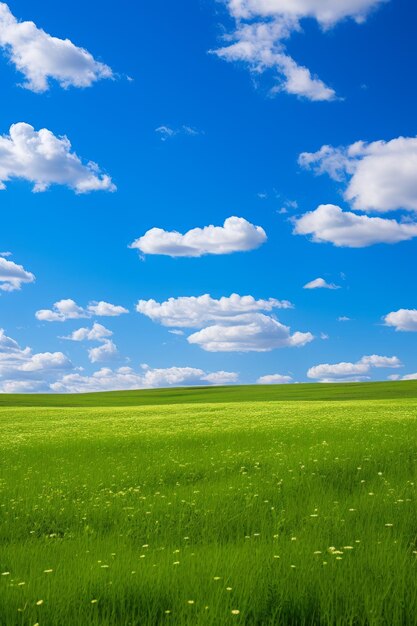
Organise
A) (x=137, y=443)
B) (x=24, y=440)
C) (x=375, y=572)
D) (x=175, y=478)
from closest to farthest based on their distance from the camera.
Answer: (x=375, y=572) < (x=175, y=478) < (x=137, y=443) < (x=24, y=440)

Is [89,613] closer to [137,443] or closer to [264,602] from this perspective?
[264,602]

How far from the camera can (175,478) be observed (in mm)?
16766

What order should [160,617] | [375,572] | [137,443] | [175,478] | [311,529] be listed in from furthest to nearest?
[137,443] < [175,478] < [311,529] < [375,572] < [160,617]

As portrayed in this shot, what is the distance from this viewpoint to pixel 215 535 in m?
10.8

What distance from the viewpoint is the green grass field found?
6.79 metres

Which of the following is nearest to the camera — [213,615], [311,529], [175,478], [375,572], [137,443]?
[213,615]

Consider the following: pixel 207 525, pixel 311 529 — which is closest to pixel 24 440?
pixel 207 525

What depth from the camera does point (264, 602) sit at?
682cm

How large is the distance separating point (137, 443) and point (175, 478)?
29.6 feet

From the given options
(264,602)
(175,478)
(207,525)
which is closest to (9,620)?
(264,602)

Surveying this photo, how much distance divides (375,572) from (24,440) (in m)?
24.9

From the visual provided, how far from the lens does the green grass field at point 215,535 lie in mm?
6793

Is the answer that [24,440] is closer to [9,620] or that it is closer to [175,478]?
[175,478]

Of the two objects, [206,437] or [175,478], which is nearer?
[175,478]
